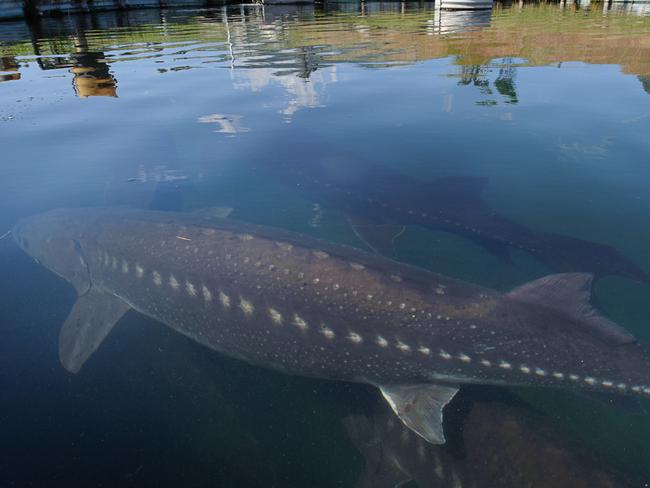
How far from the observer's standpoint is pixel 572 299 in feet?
11.9

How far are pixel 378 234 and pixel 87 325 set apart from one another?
3370 millimetres

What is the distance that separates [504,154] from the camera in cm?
775

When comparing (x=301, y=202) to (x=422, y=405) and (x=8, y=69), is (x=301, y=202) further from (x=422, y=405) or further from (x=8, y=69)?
(x=8, y=69)

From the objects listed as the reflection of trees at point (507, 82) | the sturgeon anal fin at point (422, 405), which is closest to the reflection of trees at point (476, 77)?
the reflection of trees at point (507, 82)

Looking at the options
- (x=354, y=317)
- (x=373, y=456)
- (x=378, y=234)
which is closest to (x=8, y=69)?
(x=378, y=234)

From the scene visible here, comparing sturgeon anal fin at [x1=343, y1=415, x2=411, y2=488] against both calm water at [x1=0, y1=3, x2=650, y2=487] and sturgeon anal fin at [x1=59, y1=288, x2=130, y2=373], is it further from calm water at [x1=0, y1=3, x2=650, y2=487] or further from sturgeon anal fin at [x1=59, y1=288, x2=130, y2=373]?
sturgeon anal fin at [x1=59, y1=288, x2=130, y2=373]

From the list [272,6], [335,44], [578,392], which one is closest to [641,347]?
[578,392]

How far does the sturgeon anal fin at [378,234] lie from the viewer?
567 centimetres

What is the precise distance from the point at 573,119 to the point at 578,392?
24.0ft

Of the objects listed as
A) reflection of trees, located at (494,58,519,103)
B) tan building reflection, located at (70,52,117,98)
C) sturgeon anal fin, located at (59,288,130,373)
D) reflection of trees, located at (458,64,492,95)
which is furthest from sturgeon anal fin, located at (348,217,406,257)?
tan building reflection, located at (70,52,117,98)

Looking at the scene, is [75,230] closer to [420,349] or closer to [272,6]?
[420,349]

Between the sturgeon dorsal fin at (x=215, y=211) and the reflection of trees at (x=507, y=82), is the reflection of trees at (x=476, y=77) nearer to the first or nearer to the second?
the reflection of trees at (x=507, y=82)

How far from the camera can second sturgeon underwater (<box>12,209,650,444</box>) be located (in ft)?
11.5

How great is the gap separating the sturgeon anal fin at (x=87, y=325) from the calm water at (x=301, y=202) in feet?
0.45
